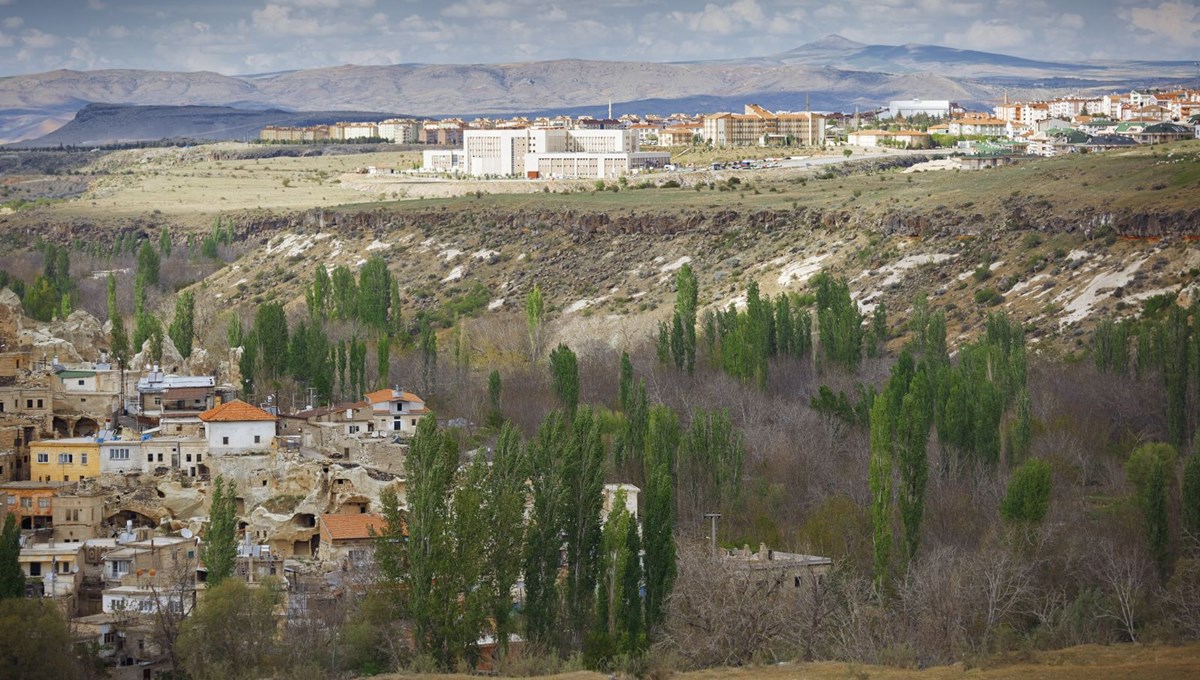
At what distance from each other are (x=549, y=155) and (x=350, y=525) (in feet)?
267

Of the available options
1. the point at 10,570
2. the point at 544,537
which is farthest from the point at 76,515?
the point at 544,537

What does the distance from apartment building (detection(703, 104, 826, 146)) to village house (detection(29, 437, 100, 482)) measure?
97792 millimetres

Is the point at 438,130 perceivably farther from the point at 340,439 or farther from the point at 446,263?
the point at 340,439

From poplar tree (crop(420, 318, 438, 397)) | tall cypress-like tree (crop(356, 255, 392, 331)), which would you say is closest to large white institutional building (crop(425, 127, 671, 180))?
tall cypress-like tree (crop(356, 255, 392, 331))

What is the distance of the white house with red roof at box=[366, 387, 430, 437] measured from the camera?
45.0 m

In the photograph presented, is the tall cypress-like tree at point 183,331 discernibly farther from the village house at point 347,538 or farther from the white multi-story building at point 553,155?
the white multi-story building at point 553,155

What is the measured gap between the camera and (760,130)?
138750mm

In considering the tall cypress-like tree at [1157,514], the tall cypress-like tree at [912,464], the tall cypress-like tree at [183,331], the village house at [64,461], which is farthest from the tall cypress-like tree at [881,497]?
the tall cypress-like tree at [183,331]

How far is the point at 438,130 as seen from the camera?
595ft

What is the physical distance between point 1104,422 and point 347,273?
28.8m

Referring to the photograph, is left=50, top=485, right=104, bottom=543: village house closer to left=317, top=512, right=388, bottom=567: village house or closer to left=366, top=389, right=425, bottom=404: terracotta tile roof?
left=317, top=512, right=388, bottom=567: village house

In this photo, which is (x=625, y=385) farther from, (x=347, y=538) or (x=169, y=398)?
(x=347, y=538)

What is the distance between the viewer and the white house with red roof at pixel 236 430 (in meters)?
39.6

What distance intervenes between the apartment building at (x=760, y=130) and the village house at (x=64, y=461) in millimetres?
97792
